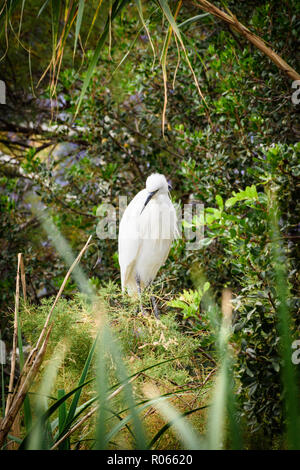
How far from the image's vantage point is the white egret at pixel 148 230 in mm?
1854

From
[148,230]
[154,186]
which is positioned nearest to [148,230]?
[148,230]

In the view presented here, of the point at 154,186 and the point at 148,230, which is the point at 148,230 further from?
the point at 154,186

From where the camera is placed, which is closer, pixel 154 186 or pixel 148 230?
pixel 154 186

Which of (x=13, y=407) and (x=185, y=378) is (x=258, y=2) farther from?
(x=13, y=407)

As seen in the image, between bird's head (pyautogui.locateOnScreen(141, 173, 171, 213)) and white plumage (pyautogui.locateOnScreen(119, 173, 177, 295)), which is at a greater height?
bird's head (pyautogui.locateOnScreen(141, 173, 171, 213))

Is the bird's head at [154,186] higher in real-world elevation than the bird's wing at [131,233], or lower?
higher

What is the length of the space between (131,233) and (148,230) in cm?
8

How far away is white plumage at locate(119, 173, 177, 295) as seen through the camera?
1854 mm

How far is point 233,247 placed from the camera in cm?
133

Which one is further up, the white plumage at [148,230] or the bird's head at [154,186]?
the bird's head at [154,186]

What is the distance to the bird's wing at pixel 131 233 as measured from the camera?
1.90 m

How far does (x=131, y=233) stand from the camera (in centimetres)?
193

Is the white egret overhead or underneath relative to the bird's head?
underneath

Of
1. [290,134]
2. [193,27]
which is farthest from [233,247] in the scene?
[193,27]
